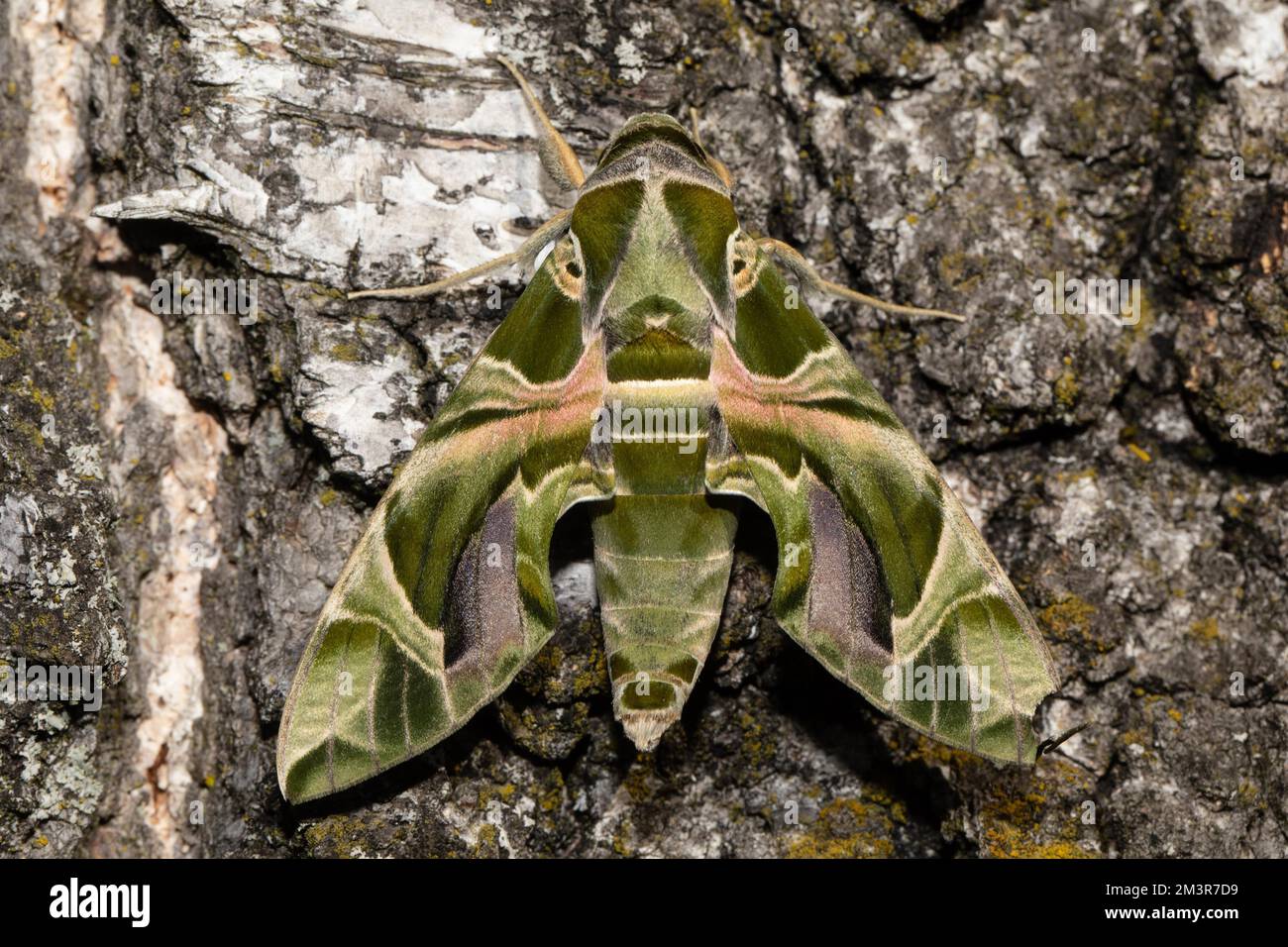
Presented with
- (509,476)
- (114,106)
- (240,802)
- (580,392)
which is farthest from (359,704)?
(114,106)

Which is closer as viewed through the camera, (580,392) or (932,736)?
(932,736)

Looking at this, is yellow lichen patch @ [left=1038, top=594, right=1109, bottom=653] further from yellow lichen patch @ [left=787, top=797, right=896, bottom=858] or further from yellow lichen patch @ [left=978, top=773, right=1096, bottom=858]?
yellow lichen patch @ [left=787, top=797, right=896, bottom=858]

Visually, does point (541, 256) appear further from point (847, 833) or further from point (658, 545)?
point (847, 833)

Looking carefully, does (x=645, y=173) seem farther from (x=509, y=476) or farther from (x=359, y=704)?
(x=359, y=704)

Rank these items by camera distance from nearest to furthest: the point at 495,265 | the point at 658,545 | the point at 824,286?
1. the point at 658,545
2. the point at 495,265
3. the point at 824,286

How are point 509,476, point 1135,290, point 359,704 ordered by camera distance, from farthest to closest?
point 1135,290 → point 509,476 → point 359,704

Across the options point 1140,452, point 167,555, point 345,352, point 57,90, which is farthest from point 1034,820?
point 57,90

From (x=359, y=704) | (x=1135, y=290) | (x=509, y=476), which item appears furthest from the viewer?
(x=1135, y=290)
